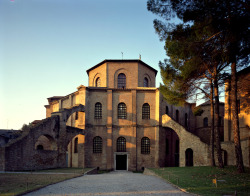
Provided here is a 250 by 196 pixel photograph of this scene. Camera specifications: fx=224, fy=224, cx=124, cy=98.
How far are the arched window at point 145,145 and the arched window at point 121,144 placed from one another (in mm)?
2089

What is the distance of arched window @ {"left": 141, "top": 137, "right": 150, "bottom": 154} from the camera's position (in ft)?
84.5

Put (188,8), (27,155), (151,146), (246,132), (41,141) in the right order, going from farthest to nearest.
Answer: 1. (41,141)
2. (151,146)
3. (246,132)
4. (27,155)
5. (188,8)

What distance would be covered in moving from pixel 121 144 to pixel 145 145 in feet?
9.13

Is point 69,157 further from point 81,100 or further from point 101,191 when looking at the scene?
point 101,191

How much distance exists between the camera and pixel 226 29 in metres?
12.8

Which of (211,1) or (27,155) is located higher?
(211,1)

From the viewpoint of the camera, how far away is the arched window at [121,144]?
1010 inches

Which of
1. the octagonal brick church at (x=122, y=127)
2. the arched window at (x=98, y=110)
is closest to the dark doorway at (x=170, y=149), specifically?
the octagonal brick church at (x=122, y=127)

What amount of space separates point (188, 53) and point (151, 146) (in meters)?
14.5

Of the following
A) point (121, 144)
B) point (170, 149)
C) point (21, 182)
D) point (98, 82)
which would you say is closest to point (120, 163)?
point (121, 144)

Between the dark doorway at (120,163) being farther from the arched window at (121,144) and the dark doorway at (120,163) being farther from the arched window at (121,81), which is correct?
the arched window at (121,81)

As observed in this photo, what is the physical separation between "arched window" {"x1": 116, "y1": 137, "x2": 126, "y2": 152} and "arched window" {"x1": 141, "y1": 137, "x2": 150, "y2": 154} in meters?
2.09

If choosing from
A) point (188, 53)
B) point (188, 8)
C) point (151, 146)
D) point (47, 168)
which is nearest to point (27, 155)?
point (47, 168)

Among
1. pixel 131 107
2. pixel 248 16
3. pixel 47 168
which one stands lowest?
pixel 47 168
